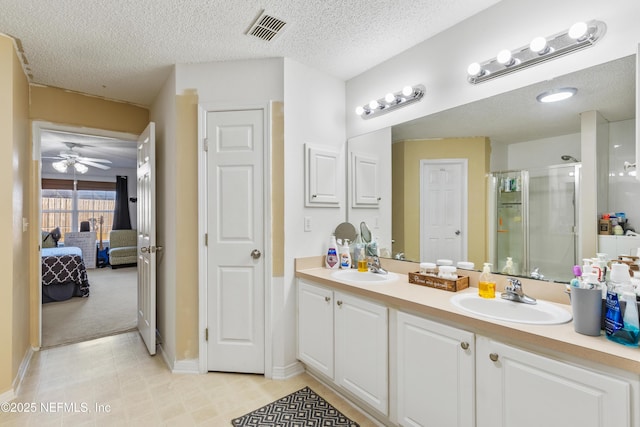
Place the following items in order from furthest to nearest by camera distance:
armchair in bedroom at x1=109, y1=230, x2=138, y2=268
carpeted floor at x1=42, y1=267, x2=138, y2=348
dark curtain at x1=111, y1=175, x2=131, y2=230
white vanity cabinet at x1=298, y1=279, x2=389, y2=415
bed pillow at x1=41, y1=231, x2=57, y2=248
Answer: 1. dark curtain at x1=111, y1=175, x2=131, y2=230
2. armchair in bedroom at x1=109, y1=230, x2=138, y2=268
3. bed pillow at x1=41, y1=231, x2=57, y2=248
4. carpeted floor at x1=42, y1=267, x2=138, y2=348
5. white vanity cabinet at x1=298, y1=279, x2=389, y2=415

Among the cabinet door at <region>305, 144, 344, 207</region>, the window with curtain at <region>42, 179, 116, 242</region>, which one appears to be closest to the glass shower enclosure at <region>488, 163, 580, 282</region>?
the cabinet door at <region>305, 144, 344, 207</region>

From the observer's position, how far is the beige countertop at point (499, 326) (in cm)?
96

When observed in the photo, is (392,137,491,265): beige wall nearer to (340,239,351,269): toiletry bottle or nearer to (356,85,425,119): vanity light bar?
(356,85,425,119): vanity light bar

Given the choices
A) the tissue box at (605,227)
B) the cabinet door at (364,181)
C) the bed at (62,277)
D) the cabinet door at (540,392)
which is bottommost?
the bed at (62,277)

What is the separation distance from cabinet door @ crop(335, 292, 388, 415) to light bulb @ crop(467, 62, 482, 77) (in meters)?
1.42

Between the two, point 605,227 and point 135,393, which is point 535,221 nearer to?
point 605,227

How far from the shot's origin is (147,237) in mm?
2738

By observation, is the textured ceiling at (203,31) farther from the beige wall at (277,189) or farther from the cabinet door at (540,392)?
the cabinet door at (540,392)

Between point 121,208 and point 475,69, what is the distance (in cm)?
797

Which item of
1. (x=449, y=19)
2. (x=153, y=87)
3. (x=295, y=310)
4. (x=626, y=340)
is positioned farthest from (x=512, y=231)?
(x=153, y=87)

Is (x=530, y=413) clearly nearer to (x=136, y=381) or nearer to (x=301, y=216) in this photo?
(x=301, y=216)

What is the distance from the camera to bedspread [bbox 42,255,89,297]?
423 centimetres

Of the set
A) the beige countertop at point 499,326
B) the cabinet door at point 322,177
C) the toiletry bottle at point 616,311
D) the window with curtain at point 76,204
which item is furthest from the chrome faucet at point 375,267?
A: the window with curtain at point 76,204

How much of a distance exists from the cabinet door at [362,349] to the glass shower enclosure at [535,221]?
75 centimetres
